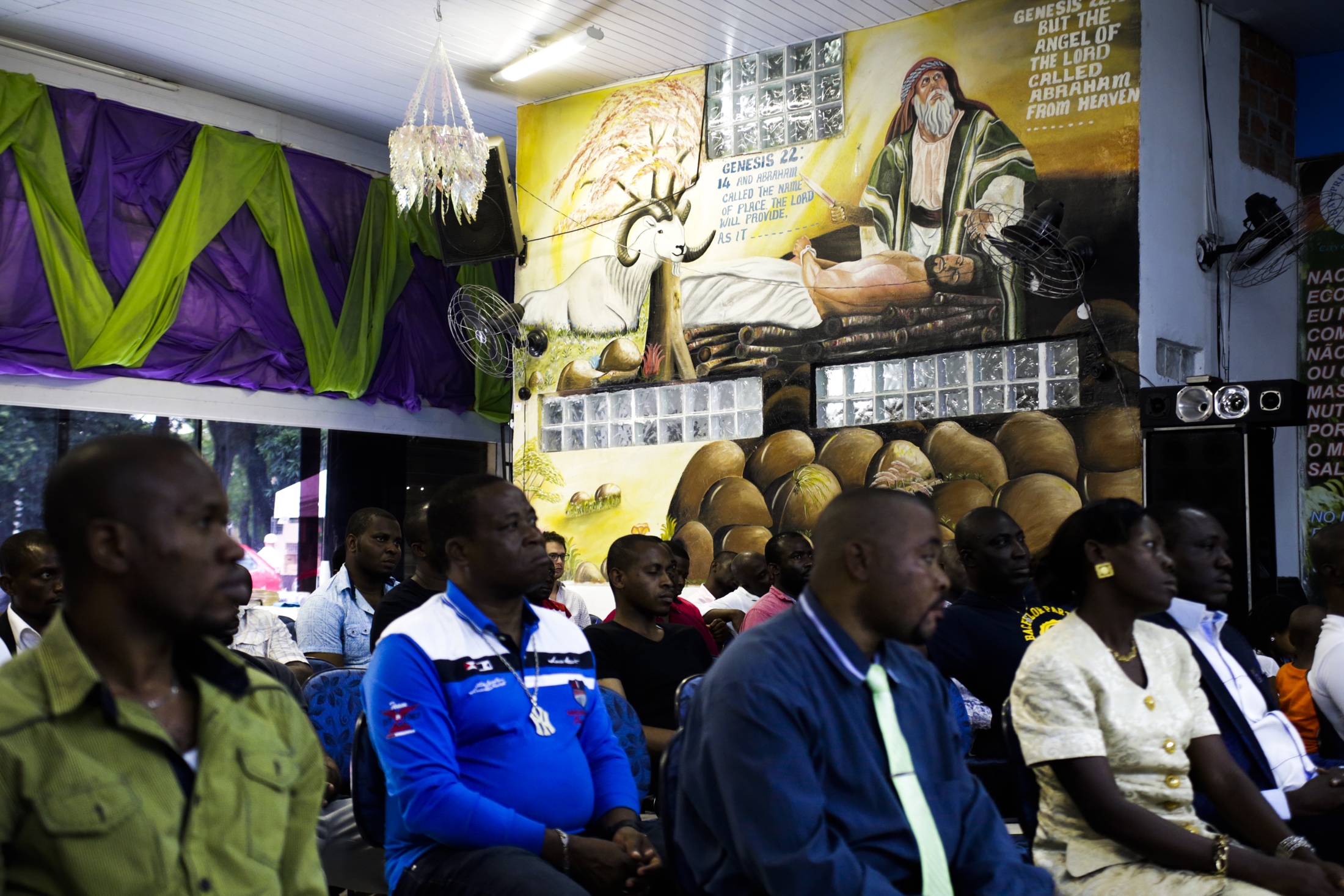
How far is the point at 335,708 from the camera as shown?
11.0 feet

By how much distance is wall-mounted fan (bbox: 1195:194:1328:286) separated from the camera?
786cm

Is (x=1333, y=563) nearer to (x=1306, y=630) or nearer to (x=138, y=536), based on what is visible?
(x=1306, y=630)

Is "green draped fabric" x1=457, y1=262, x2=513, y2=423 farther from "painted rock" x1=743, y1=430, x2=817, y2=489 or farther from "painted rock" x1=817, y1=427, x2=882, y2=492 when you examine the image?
"painted rock" x1=817, y1=427, x2=882, y2=492

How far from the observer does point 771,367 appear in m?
8.63

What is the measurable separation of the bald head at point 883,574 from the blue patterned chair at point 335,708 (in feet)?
5.74

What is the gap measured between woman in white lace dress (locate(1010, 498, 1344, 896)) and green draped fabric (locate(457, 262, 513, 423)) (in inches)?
341

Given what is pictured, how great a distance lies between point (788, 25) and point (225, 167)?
184 inches

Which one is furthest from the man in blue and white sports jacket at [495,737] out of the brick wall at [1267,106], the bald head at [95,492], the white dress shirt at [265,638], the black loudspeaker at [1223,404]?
the brick wall at [1267,106]

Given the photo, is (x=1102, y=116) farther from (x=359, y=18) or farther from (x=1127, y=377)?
(x=359, y=18)

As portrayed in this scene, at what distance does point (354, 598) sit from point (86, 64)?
250 inches

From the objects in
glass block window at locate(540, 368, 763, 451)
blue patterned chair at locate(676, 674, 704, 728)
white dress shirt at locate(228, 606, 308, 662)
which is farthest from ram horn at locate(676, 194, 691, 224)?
blue patterned chair at locate(676, 674, 704, 728)

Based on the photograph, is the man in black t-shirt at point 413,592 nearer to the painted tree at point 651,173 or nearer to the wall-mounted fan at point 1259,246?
the painted tree at point 651,173

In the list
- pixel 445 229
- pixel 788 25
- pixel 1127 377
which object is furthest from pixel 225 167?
pixel 1127 377

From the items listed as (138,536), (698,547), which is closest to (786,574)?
(698,547)
